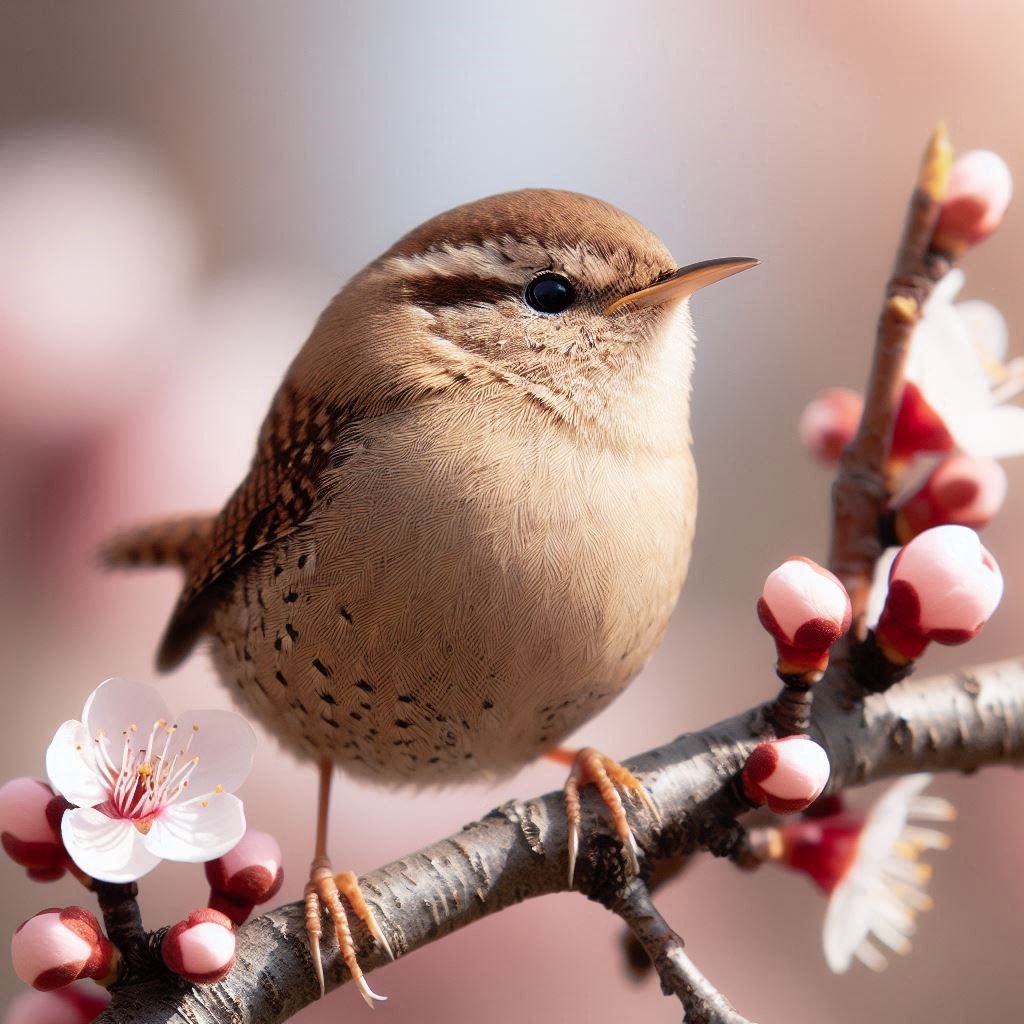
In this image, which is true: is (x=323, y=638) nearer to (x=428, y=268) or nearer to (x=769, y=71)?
(x=428, y=268)

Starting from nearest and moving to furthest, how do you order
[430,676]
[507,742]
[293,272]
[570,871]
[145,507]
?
[570,871]
[430,676]
[507,742]
[145,507]
[293,272]

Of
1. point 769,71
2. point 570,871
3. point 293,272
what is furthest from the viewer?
point 769,71

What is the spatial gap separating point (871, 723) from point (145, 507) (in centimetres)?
186

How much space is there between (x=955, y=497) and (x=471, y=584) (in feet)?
2.17

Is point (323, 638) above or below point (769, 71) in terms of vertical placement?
below

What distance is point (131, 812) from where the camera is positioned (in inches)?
44.2

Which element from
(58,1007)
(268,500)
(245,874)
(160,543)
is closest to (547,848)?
(245,874)

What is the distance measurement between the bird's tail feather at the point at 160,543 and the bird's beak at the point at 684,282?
3.41ft

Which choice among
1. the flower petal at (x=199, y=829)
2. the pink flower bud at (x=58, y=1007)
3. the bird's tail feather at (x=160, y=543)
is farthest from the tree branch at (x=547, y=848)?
the bird's tail feather at (x=160, y=543)

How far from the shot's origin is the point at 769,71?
12.0ft

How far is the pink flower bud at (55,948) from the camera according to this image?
1.12 m

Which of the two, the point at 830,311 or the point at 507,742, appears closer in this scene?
the point at 507,742

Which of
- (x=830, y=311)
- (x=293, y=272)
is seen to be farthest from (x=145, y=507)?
(x=830, y=311)

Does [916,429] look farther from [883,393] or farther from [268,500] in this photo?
[268,500]
